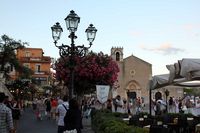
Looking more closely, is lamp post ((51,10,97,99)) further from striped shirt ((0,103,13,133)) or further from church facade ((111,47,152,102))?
church facade ((111,47,152,102))

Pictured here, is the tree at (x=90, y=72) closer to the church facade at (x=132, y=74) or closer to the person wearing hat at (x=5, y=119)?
the person wearing hat at (x=5, y=119)

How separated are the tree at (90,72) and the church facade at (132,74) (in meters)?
57.6

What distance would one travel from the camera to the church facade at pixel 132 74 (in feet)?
301

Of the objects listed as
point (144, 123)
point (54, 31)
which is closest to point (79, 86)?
point (54, 31)

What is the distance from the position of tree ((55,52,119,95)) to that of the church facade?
5765cm

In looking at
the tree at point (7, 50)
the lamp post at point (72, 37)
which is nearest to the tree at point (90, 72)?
the lamp post at point (72, 37)

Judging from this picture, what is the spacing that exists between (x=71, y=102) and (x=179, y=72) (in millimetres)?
2740

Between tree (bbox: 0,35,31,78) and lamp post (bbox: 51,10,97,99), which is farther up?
tree (bbox: 0,35,31,78)

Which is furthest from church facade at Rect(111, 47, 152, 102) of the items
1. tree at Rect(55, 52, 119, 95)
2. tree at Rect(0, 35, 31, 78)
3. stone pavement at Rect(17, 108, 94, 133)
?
stone pavement at Rect(17, 108, 94, 133)

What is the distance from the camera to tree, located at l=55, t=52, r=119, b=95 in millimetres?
30930

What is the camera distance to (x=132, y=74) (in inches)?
3652

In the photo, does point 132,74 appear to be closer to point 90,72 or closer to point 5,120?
point 90,72

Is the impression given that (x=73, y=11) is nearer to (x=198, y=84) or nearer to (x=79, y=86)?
(x=198, y=84)

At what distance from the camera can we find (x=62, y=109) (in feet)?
38.3
